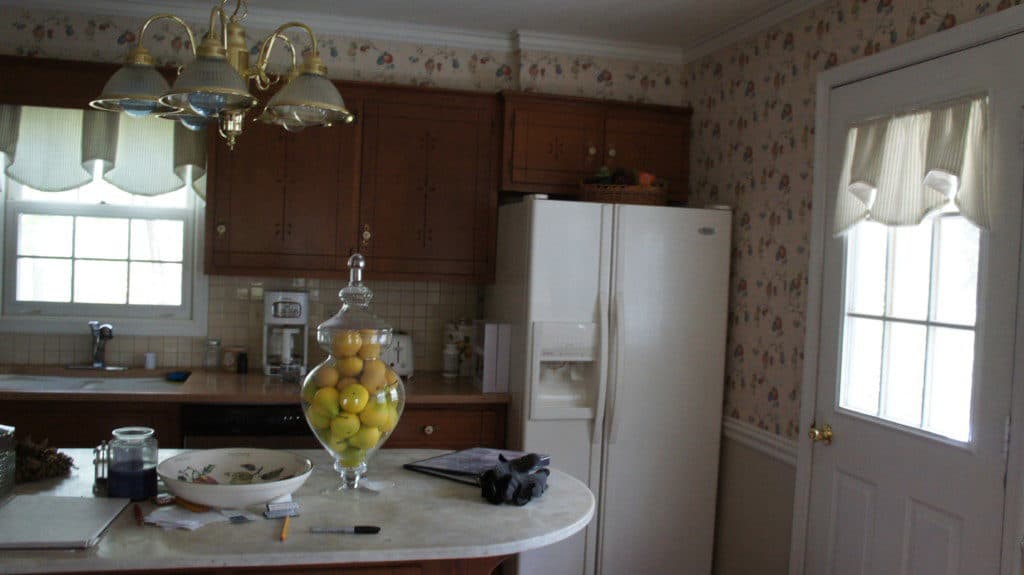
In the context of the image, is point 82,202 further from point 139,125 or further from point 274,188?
point 274,188

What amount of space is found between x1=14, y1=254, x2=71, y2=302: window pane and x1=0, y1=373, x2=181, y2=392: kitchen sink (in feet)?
1.38

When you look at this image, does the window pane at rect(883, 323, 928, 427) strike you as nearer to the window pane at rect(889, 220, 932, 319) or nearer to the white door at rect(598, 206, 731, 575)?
the window pane at rect(889, 220, 932, 319)

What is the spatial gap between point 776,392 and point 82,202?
333cm

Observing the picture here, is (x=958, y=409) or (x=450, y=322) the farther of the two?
(x=450, y=322)

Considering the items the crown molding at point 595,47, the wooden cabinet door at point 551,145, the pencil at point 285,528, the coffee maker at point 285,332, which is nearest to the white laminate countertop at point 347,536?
the pencil at point 285,528

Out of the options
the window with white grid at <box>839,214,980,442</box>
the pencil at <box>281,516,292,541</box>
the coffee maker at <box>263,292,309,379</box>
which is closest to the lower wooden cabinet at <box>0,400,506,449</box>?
the coffee maker at <box>263,292,309,379</box>

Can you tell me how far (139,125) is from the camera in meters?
3.82

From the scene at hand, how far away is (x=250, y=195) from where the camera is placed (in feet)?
12.1

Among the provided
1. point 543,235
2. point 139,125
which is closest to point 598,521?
point 543,235

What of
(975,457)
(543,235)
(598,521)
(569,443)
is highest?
(543,235)

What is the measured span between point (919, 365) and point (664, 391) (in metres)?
1.19

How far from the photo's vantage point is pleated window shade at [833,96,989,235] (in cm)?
237

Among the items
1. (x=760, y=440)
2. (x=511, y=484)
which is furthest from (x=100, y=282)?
(x=760, y=440)

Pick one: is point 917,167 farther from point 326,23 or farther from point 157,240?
point 157,240
